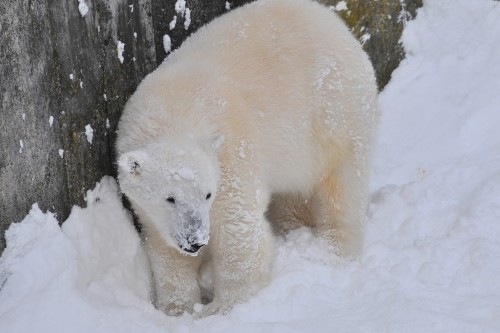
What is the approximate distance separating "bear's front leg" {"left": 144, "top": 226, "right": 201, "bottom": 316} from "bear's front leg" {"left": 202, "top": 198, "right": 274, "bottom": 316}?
7.8 inches

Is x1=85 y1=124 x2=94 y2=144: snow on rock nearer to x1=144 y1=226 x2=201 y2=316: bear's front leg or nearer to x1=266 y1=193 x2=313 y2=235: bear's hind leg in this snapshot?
x1=144 y1=226 x2=201 y2=316: bear's front leg

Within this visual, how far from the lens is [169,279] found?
446 centimetres

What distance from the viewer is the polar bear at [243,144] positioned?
403 cm

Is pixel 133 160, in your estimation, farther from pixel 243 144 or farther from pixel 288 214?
pixel 288 214

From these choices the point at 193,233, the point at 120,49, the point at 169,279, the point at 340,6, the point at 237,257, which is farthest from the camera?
the point at 340,6

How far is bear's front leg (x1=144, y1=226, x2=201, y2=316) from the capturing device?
175 inches

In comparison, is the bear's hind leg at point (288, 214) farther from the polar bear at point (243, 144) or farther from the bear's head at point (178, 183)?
the bear's head at point (178, 183)

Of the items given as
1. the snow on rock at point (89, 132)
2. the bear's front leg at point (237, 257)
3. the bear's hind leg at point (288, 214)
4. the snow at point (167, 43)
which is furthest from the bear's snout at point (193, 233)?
the snow at point (167, 43)

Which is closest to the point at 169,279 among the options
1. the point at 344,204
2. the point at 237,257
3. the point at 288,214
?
the point at 237,257

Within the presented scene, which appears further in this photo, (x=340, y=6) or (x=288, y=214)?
(x=340, y=6)

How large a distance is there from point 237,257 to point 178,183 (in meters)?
0.60

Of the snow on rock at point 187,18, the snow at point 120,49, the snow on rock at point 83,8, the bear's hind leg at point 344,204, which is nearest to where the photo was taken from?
the snow on rock at point 83,8

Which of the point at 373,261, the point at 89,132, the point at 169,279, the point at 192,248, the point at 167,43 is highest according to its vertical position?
the point at 167,43

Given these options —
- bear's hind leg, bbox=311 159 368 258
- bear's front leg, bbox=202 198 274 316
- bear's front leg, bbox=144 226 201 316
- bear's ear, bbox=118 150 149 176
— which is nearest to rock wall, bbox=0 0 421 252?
bear's ear, bbox=118 150 149 176
